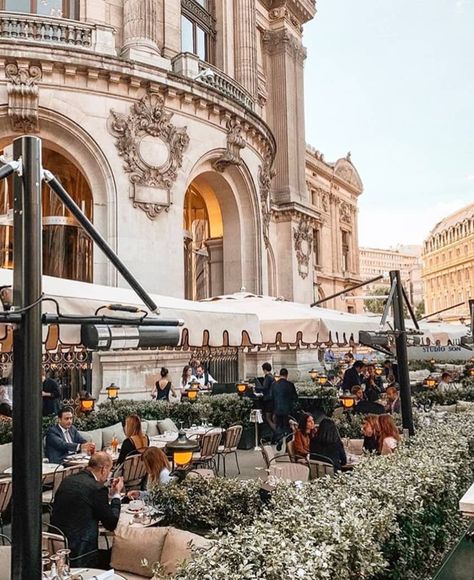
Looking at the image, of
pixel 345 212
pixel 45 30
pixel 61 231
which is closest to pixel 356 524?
pixel 61 231

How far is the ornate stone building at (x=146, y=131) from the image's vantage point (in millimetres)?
15922

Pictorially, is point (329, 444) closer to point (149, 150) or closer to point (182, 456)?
point (182, 456)

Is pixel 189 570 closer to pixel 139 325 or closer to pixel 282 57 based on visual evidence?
pixel 139 325

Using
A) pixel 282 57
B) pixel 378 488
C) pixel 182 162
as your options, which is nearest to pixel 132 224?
pixel 182 162

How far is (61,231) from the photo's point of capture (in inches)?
691

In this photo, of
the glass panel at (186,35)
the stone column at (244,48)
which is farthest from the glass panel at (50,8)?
the stone column at (244,48)

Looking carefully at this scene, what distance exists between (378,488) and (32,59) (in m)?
15.0

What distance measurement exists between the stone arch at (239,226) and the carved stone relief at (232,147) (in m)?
0.64

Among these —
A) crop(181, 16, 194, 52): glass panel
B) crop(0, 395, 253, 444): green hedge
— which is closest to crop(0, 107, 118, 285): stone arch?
crop(0, 395, 253, 444): green hedge

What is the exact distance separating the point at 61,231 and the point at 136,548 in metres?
14.4

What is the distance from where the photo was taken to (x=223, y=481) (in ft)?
18.3

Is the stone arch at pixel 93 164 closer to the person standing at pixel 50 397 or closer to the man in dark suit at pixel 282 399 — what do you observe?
the person standing at pixel 50 397

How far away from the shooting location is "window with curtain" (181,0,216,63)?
21.5m

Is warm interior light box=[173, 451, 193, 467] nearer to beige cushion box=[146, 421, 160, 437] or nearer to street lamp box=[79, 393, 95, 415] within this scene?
beige cushion box=[146, 421, 160, 437]
